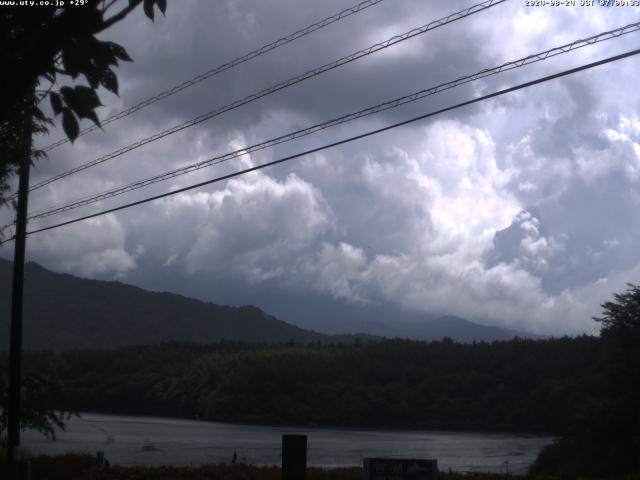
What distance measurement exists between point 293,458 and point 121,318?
13296 centimetres

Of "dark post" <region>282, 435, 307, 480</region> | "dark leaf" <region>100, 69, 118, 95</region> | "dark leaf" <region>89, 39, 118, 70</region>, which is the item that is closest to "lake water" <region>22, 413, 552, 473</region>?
"dark post" <region>282, 435, 307, 480</region>

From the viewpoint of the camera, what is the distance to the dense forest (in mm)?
59000

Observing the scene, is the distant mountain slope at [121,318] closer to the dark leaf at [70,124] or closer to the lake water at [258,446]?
the lake water at [258,446]

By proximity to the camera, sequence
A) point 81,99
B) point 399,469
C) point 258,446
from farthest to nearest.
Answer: point 258,446 < point 399,469 < point 81,99

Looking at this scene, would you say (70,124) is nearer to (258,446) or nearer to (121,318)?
(258,446)

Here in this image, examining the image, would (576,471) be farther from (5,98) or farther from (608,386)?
(5,98)

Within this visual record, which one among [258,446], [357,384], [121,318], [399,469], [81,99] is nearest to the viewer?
[81,99]

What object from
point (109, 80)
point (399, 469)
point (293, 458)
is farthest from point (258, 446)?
point (109, 80)

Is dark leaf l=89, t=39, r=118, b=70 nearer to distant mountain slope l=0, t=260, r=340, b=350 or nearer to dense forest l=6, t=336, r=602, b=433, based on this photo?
dense forest l=6, t=336, r=602, b=433

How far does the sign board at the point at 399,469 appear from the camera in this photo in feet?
33.9

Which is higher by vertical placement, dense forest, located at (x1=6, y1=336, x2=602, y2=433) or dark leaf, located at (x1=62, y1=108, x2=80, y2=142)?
dense forest, located at (x1=6, y1=336, x2=602, y2=433)

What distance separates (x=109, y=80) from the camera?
4363mm

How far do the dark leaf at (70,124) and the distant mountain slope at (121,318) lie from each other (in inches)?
4522

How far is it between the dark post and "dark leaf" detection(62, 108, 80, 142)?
26.2 feet
